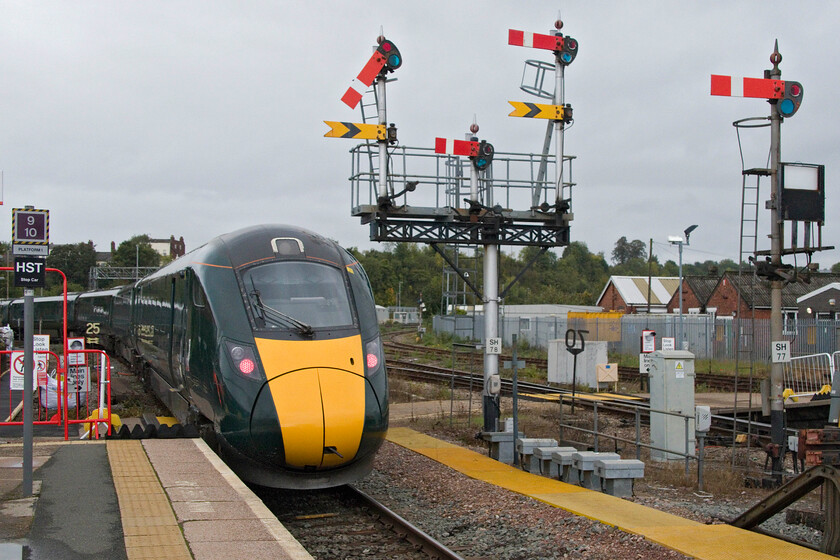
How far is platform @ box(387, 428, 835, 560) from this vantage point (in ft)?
24.6

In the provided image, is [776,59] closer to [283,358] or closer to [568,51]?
[568,51]

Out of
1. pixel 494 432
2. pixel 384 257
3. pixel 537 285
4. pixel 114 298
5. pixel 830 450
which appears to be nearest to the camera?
pixel 830 450

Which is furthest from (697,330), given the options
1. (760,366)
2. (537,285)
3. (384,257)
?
(384,257)

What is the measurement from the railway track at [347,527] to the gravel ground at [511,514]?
38 centimetres

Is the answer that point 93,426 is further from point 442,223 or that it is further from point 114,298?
point 114,298

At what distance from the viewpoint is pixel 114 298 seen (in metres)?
28.7

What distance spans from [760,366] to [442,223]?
2232cm

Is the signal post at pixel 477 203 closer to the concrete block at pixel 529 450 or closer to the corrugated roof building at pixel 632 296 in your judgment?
the concrete block at pixel 529 450

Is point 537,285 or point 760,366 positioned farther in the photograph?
point 537,285

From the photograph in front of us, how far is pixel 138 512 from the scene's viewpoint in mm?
6895

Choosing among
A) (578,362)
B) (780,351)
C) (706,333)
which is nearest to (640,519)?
(780,351)

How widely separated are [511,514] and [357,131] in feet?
24.3

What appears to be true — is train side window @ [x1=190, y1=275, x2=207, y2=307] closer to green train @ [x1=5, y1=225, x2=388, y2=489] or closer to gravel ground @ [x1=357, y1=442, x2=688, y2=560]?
green train @ [x1=5, y1=225, x2=388, y2=489]

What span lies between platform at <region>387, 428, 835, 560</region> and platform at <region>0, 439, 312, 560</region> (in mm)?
3729
